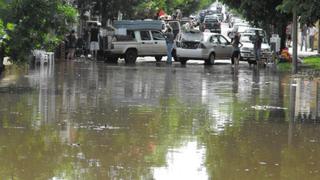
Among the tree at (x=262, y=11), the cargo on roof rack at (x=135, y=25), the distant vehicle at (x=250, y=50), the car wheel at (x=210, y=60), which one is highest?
the tree at (x=262, y=11)

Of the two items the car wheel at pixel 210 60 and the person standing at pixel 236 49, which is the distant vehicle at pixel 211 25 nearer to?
the person standing at pixel 236 49

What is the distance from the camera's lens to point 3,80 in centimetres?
1917

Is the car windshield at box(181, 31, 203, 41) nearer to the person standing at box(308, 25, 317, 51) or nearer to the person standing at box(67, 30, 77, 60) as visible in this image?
the person standing at box(67, 30, 77, 60)

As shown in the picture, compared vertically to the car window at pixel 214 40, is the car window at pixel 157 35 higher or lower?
higher

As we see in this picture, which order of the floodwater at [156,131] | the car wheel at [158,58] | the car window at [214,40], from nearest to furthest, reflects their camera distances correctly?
the floodwater at [156,131] → the car window at [214,40] → the car wheel at [158,58]

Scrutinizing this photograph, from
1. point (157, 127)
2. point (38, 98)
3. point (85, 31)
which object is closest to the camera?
point (157, 127)

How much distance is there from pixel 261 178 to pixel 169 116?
4.85 metres

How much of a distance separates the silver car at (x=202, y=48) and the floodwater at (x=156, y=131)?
14.0 m

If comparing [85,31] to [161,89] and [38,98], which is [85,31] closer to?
[161,89]

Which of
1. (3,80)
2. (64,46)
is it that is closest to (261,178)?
(3,80)

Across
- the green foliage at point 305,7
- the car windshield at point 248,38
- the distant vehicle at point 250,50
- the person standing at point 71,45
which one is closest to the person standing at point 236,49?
the distant vehicle at point 250,50

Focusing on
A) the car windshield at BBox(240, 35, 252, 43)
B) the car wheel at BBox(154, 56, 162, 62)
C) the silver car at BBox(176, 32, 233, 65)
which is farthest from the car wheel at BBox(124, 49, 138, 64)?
the car windshield at BBox(240, 35, 252, 43)

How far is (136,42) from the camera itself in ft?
108

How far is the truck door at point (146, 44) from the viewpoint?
3306 centimetres
